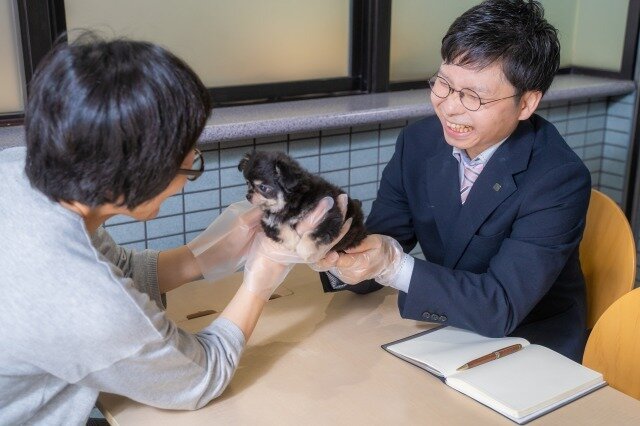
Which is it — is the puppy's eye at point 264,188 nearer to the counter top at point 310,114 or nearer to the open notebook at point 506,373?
the open notebook at point 506,373

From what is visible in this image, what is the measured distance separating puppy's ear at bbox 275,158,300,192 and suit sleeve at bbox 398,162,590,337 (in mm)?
405

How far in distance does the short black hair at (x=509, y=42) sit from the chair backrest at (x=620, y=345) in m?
0.52

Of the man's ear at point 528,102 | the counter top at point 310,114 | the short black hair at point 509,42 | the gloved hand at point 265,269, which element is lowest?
the gloved hand at point 265,269

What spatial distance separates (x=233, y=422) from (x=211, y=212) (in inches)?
46.8

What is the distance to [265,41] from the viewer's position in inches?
96.6

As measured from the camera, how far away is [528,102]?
1.65 m

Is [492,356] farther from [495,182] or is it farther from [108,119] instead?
[108,119]

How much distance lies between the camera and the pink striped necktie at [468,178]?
178 centimetres

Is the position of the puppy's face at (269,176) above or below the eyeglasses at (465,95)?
below

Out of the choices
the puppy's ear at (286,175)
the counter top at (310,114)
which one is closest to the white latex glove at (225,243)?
the puppy's ear at (286,175)

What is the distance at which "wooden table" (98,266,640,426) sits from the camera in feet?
4.01

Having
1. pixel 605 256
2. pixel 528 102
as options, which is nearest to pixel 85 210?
pixel 528 102

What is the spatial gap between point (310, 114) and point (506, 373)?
3.99 ft

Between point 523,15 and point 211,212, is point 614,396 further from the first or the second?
point 211,212
